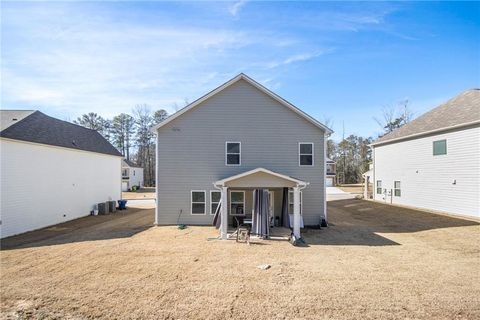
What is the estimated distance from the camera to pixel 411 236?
1223 cm

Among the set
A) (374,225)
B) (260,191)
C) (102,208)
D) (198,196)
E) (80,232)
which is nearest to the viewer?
(260,191)

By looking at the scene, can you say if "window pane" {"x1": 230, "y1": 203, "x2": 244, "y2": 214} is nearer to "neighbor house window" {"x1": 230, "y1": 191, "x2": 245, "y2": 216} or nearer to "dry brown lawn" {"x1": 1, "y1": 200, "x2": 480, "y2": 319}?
"neighbor house window" {"x1": 230, "y1": 191, "x2": 245, "y2": 216}

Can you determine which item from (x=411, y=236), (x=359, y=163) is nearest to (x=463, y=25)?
(x=411, y=236)

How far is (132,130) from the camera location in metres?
51.8

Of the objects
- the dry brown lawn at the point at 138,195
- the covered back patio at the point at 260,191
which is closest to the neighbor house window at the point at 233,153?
the covered back patio at the point at 260,191

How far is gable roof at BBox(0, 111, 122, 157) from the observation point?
44.3ft

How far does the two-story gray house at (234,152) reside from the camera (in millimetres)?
14492

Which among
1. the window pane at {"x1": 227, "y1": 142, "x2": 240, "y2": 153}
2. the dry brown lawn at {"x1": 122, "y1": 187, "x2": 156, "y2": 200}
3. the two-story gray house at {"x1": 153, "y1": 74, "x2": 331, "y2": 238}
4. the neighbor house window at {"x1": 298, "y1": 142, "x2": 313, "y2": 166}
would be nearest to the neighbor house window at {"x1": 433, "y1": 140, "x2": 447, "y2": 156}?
the two-story gray house at {"x1": 153, "y1": 74, "x2": 331, "y2": 238}

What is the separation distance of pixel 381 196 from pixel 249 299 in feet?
74.8

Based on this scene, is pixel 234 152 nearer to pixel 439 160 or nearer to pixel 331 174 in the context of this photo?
pixel 439 160

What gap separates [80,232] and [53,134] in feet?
22.8

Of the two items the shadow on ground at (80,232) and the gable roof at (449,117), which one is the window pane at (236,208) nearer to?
the shadow on ground at (80,232)

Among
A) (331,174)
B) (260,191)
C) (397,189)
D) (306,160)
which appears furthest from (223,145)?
(331,174)

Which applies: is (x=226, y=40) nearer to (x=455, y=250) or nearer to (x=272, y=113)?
(x=272, y=113)
